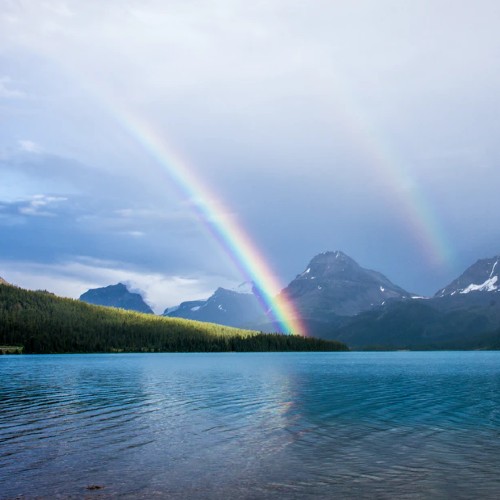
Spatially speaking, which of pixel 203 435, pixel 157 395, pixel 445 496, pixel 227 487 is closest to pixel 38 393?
pixel 157 395

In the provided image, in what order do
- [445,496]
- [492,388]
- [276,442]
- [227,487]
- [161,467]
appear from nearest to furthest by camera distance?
[445,496] < [227,487] < [161,467] < [276,442] < [492,388]

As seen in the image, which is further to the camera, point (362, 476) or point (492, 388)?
point (492, 388)

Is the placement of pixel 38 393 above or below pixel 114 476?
above

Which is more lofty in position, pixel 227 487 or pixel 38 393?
pixel 38 393

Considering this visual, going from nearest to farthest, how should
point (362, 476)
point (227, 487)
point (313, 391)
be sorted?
point (227, 487) → point (362, 476) → point (313, 391)

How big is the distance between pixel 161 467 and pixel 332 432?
17.4 metres

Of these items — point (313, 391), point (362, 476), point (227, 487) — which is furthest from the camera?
point (313, 391)

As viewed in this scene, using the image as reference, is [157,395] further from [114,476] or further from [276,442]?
[114,476]

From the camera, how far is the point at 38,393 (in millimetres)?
79250

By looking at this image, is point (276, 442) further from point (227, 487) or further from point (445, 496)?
point (445, 496)

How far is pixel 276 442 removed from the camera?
41.2 meters

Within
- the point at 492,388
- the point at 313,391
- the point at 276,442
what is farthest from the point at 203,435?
the point at 492,388

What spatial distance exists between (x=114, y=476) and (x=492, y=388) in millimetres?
78135

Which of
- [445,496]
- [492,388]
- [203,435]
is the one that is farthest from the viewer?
[492,388]
